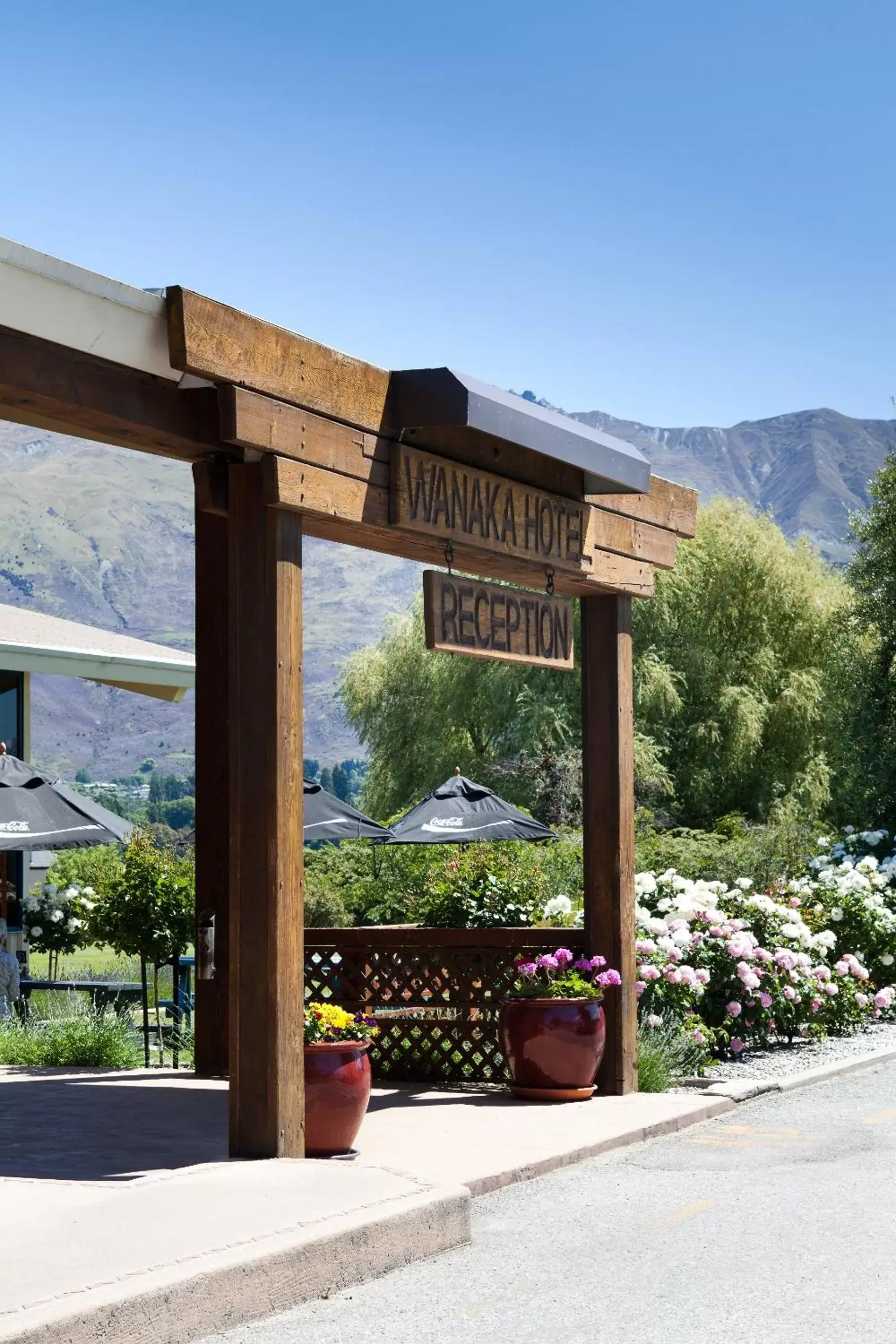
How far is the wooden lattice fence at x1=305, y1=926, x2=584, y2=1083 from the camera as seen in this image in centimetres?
1163

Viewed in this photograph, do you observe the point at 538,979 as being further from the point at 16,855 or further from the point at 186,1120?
the point at 16,855

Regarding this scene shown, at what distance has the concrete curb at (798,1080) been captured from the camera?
11.4 meters

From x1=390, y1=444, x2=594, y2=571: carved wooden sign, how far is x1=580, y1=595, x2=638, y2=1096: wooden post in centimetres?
76

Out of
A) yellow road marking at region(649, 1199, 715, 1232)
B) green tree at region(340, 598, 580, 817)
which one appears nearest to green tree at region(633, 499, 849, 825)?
green tree at region(340, 598, 580, 817)

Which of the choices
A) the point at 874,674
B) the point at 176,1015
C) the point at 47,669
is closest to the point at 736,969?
the point at 176,1015

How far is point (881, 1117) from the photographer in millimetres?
10680

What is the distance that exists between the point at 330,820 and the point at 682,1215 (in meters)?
7.75

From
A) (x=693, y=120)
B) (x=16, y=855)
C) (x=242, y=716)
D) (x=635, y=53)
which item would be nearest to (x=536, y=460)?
(x=242, y=716)

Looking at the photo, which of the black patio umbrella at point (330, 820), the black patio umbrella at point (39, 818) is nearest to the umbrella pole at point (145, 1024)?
the black patio umbrella at point (39, 818)

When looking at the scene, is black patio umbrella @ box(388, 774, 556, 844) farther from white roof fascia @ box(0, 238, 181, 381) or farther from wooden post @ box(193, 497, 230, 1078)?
white roof fascia @ box(0, 238, 181, 381)

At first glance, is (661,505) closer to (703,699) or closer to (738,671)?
(703,699)

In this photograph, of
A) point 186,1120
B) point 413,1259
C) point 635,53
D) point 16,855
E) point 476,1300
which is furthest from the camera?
point 635,53

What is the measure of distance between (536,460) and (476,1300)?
225 inches

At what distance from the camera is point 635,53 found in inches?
1019
